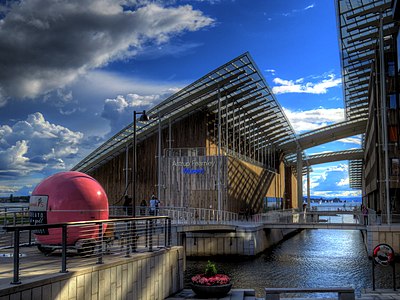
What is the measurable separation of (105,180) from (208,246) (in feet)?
56.4

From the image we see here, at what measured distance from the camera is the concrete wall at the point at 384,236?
29.7 meters

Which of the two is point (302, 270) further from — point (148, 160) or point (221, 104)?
point (148, 160)

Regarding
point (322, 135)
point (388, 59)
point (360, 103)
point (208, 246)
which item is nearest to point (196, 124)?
point (208, 246)

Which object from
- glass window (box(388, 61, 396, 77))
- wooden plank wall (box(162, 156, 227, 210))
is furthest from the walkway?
glass window (box(388, 61, 396, 77))

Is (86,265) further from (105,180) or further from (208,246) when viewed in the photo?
(105,180)

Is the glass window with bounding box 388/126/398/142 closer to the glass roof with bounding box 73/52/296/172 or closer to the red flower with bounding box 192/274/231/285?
the glass roof with bounding box 73/52/296/172

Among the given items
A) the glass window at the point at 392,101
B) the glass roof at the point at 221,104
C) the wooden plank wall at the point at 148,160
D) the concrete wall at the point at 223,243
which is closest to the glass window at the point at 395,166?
the glass window at the point at 392,101

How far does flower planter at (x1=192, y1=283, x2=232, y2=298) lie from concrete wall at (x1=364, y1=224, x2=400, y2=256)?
60.3 feet

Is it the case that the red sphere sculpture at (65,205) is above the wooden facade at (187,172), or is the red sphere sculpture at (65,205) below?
below

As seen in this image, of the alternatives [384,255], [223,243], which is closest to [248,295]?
[384,255]

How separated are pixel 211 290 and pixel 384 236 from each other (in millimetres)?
19529

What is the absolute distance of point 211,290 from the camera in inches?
562

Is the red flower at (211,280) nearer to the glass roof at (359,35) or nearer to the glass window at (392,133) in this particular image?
the glass roof at (359,35)

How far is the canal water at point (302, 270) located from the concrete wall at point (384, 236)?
4.21ft
